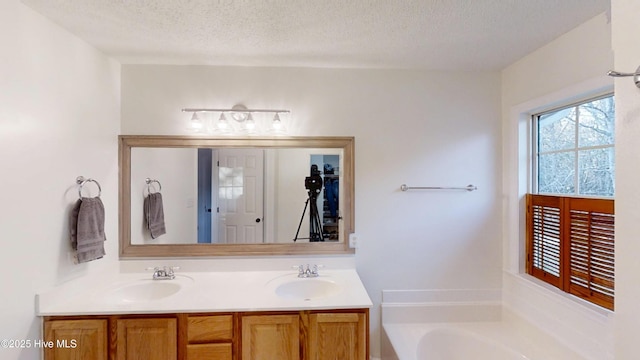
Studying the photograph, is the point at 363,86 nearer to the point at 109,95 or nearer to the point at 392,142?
the point at 392,142

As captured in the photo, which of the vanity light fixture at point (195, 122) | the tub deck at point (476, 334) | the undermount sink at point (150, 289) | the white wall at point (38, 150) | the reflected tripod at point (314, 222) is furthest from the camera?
the reflected tripod at point (314, 222)

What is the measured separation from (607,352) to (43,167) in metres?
A: 3.06

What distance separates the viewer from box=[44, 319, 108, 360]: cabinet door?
1695mm

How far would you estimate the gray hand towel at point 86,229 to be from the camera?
5.88 feet

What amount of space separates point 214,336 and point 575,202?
219 cm

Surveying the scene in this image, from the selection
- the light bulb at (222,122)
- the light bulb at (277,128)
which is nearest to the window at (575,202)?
the light bulb at (277,128)

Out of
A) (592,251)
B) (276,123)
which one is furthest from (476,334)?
(276,123)

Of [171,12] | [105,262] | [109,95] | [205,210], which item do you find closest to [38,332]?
[105,262]

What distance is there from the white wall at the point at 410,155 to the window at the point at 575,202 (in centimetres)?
30

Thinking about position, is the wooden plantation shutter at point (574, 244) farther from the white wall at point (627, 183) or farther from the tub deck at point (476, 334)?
the white wall at point (627, 183)

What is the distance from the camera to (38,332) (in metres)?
1.65

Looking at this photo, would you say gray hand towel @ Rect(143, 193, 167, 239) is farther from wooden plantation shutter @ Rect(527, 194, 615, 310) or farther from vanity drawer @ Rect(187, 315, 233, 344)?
wooden plantation shutter @ Rect(527, 194, 615, 310)

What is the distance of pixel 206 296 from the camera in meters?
1.87

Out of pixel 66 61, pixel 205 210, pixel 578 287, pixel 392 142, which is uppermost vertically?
pixel 66 61
